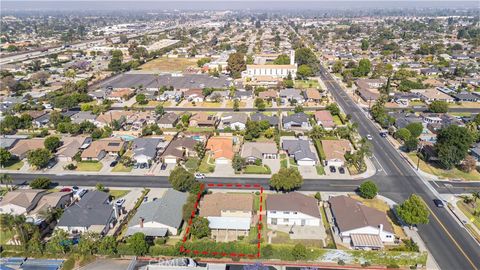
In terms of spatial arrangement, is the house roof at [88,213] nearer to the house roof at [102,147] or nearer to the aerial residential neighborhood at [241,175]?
the aerial residential neighborhood at [241,175]

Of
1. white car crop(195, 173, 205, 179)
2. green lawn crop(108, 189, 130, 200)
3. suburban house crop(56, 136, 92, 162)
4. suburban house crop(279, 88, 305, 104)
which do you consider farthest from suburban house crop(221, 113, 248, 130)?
green lawn crop(108, 189, 130, 200)

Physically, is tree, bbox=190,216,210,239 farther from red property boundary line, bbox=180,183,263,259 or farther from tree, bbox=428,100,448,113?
tree, bbox=428,100,448,113

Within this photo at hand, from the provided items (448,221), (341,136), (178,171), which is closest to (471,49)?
(341,136)

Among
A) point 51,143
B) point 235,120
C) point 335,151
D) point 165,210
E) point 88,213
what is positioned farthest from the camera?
point 235,120

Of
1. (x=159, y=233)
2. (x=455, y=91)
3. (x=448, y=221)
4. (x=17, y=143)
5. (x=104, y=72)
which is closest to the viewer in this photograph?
(x=159, y=233)

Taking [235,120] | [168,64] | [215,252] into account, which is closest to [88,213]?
[215,252]

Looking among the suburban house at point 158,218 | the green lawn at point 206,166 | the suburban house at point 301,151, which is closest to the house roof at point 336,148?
the suburban house at point 301,151

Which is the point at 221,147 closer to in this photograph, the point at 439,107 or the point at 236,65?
the point at 439,107

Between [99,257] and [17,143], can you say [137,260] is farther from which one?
[17,143]
